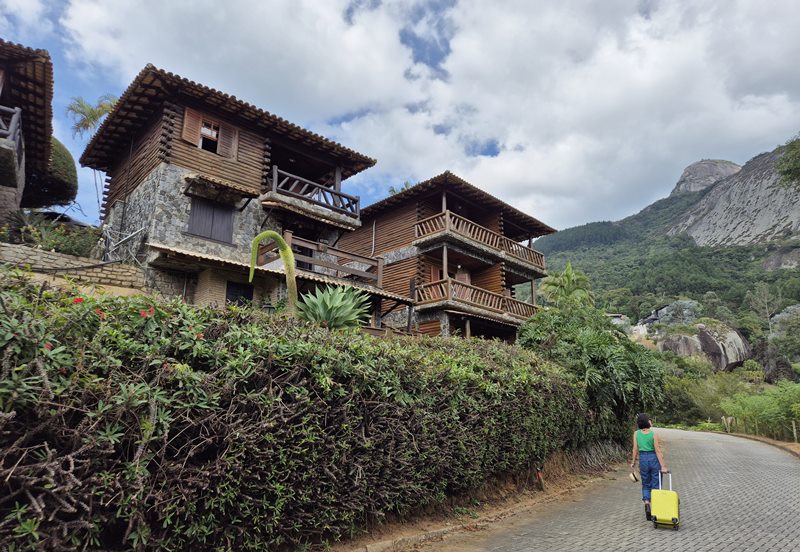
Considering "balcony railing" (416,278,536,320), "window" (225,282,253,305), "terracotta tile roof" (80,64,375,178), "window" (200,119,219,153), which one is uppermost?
"terracotta tile roof" (80,64,375,178)

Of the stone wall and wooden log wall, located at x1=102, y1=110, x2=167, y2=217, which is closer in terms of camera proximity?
the stone wall

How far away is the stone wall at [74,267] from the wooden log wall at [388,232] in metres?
12.3

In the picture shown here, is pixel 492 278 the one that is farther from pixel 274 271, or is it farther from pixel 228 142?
pixel 228 142

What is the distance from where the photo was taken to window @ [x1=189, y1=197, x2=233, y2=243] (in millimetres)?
15391

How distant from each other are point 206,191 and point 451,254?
1113 cm

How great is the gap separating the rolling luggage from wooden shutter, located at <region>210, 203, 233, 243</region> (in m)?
13.7

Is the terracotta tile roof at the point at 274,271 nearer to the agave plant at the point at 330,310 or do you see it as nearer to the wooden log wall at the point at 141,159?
the wooden log wall at the point at 141,159

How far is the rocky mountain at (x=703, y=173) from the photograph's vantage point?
134m

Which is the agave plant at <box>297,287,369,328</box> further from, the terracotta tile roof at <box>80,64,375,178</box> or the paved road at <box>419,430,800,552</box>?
the terracotta tile roof at <box>80,64,375,178</box>

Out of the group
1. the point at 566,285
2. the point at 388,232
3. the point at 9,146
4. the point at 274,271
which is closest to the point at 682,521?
the point at 274,271

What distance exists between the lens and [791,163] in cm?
1847

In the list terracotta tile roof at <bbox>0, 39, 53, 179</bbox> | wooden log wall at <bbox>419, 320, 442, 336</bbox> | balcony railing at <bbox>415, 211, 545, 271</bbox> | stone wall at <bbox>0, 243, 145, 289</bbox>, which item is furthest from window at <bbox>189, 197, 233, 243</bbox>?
wooden log wall at <bbox>419, 320, 442, 336</bbox>

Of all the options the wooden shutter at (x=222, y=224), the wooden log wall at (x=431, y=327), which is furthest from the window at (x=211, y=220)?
the wooden log wall at (x=431, y=327)

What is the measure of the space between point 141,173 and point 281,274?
612 cm
